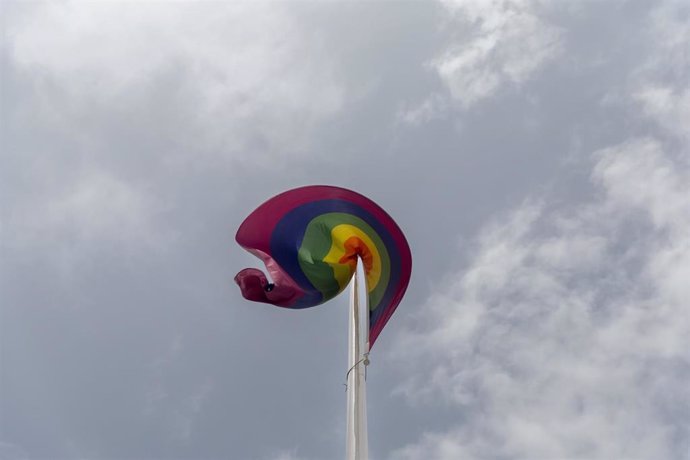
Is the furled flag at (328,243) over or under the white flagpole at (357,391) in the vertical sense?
over

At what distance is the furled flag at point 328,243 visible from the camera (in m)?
14.5

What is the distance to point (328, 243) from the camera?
48.5 feet

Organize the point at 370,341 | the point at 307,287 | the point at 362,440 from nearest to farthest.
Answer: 1. the point at 362,440
2. the point at 370,341
3. the point at 307,287

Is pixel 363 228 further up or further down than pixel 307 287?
further up

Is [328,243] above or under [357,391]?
above

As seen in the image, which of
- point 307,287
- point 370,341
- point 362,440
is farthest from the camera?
point 307,287

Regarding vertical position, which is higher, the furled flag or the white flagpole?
the furled flag

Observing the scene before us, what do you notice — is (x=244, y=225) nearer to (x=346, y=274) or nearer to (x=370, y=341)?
(x=346, y=274)

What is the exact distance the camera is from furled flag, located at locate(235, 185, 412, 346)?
14523 millimetres

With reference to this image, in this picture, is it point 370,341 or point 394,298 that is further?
point 394,298

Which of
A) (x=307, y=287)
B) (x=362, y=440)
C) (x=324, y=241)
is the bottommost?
(x=362, y=440)

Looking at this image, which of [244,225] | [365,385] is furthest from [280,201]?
[365,385]

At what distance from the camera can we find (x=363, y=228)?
14727 millimetres

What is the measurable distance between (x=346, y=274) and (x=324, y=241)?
2.81ft
